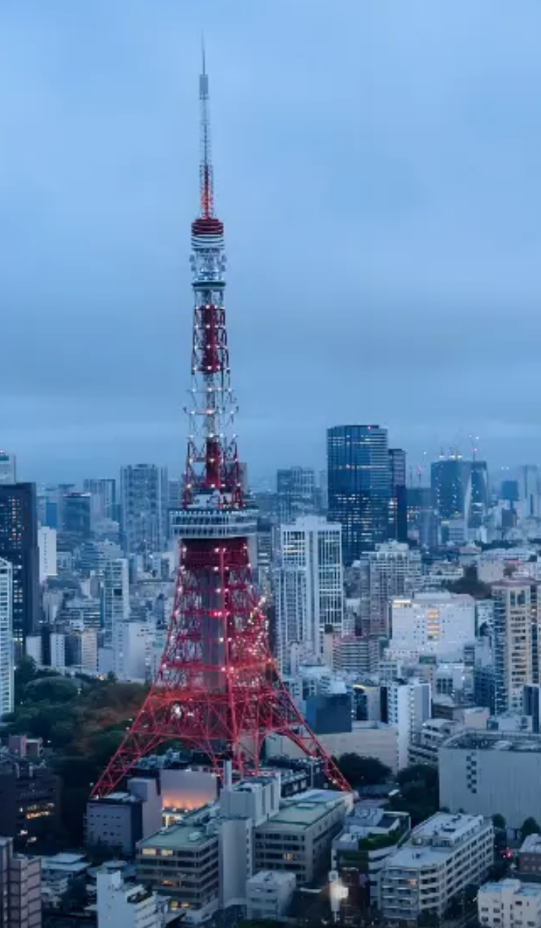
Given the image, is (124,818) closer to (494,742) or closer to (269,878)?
(269,878)

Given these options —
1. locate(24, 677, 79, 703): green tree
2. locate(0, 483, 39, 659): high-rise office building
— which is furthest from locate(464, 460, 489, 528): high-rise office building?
locate(24, 677, 79, 703): green tree

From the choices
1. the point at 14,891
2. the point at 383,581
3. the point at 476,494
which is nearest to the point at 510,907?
the point at 14,891

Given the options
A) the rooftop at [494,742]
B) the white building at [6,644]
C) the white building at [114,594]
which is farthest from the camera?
the white building at [114,594]

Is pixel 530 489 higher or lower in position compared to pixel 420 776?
higher

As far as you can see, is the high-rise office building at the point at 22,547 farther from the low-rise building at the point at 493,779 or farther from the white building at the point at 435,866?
the white building at the point at 435,866

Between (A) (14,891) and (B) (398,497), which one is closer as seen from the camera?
(A) (14,891)

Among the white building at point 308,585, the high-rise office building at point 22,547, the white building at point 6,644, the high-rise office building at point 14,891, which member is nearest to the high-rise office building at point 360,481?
the white building at point 308,585
